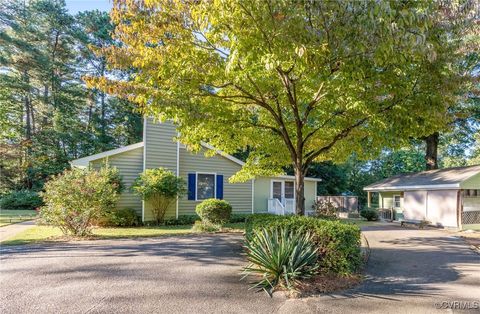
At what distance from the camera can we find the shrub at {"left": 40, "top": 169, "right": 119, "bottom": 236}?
923cm

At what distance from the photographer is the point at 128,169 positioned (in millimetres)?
13531

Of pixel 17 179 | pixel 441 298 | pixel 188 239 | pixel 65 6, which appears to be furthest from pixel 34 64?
pixel 441 298

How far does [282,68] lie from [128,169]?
9.78 meters

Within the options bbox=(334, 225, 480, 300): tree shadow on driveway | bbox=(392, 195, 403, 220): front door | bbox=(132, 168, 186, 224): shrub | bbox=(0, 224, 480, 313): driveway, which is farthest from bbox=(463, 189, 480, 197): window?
bbox=(132, 168, 186, 224): shrub

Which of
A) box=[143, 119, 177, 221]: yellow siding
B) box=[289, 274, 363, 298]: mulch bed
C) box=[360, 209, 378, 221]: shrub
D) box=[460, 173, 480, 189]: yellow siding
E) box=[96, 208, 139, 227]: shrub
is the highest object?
box=[143, 119, 177, 221]: yellow siding

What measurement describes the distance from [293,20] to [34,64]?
28.4 meters

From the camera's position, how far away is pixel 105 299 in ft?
14.2

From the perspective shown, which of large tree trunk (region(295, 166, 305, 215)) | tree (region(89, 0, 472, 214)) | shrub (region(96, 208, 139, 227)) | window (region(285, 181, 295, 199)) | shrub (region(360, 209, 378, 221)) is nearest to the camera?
tree (region(89, 0, 472, 214))

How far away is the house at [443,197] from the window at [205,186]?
12066 millimetres

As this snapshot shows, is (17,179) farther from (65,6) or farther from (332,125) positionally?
(332,125)

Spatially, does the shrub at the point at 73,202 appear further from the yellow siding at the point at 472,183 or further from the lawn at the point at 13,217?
the yellow siding at the point at 472,183

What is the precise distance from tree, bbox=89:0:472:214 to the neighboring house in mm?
4448

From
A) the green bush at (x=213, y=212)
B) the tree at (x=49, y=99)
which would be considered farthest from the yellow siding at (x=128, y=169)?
the tree at (x=49, y=99)

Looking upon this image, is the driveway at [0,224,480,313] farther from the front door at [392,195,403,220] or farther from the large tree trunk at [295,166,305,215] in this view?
the front door at [392,195,403,220]
